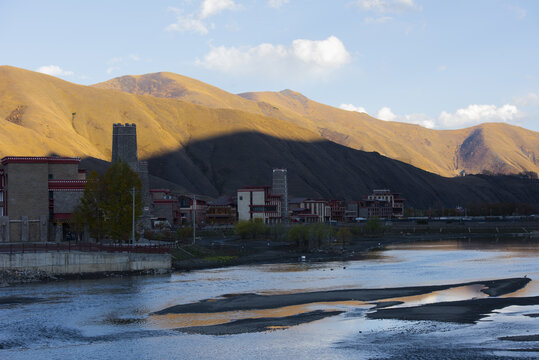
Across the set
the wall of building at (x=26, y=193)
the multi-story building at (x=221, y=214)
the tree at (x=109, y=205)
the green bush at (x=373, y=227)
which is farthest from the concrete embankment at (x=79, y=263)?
the green bush at (x=373, y=227)

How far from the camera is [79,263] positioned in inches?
2601

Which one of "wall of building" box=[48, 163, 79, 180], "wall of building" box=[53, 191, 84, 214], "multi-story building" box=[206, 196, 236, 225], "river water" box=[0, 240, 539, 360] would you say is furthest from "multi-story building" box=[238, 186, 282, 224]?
"river water" box=[0, 240, 539, 360]

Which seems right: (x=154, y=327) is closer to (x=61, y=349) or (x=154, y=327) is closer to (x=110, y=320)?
(x=110, y=320)

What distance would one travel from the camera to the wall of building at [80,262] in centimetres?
6328

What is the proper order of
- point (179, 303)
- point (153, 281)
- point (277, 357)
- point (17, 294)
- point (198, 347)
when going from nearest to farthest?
point (277, 357), point (198, 347), point (179, 303), point (17, 294), point (153, 281)

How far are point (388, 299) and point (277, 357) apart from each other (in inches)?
811

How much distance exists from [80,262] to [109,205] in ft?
42.9

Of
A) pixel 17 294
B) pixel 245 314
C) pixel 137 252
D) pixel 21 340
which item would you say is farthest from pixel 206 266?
pixel 21 340

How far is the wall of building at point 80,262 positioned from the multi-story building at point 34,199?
44.0ft

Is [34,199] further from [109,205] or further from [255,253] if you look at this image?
[255,253]

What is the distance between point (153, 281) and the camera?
64438 millimetres

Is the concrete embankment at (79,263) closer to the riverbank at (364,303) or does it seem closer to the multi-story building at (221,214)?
the riverbank at (364,303)

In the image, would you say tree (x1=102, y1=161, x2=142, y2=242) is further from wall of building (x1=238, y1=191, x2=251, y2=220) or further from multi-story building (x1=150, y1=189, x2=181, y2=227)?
wall of building (x1=238, y1=191, x2=251, y2=220)

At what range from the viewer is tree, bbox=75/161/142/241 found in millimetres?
77562
